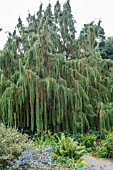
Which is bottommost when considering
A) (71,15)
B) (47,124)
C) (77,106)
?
(47,124)

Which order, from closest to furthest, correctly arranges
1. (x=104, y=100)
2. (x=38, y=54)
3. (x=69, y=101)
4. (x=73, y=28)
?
1. (x=38, y=54)
2. (x=69, y=101)
3. (x=104, y=100)
4. (x=73, y=28)

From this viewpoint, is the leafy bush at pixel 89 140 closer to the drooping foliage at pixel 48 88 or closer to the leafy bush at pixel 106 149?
the drooping foliage at pixel 48 88

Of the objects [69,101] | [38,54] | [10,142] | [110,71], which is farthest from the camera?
[110,71]

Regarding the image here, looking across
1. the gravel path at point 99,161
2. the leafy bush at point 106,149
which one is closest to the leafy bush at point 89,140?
the leafy bush at point 106,149

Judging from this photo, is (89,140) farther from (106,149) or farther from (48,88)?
(48,88)

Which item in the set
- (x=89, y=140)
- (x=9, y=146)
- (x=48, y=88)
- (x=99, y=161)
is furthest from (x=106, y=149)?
(x=9, y=146)

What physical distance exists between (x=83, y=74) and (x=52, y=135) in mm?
1707

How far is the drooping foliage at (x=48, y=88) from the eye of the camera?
4.75 meters

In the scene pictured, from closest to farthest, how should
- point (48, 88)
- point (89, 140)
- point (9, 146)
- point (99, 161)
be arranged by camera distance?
point (9, 146), point (99, 161), point (48, 88), point (89, 140)

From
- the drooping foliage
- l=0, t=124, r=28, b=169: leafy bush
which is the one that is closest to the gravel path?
the drooping foliage

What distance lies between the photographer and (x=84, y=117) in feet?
17.7

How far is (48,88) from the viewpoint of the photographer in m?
4.57

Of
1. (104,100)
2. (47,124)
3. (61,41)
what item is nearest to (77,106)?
(47,124)

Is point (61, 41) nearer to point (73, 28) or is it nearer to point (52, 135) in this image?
point (73, 28)
